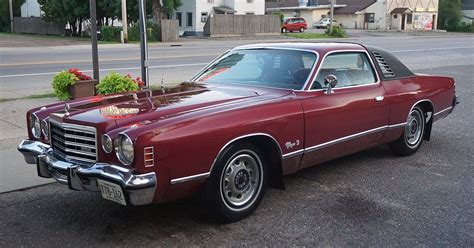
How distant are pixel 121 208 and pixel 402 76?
149 inches

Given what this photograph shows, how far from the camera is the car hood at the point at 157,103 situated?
4160 mm

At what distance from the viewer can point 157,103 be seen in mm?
4645

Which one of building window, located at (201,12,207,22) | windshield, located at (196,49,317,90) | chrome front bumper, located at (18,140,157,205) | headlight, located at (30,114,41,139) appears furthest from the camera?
building window, located at (201,12,207,22)

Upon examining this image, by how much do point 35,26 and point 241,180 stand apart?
49.5 m

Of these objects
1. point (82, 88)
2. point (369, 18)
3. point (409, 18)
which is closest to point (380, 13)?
point (369, 18)

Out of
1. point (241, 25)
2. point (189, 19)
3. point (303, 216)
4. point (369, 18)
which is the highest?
point (369, 18)

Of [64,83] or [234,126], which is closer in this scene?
[234,126]

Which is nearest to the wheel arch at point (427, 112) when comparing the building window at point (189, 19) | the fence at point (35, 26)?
the building window at point (189, 19)

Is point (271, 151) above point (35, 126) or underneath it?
underneath

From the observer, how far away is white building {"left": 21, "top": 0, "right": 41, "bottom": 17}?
57.6m

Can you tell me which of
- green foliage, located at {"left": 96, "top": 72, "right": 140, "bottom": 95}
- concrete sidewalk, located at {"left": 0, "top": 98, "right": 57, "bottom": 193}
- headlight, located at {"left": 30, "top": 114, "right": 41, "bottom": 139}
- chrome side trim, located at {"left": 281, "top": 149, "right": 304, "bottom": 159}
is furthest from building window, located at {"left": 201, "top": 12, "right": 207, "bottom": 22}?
chrome side trim, located at {"left": 281, "top": 149, "right": 304, "bottom": 159}

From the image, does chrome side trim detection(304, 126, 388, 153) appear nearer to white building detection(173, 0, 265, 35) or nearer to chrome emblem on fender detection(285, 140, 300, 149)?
chrome emblem on fender detection(285, 140, 300, 149)

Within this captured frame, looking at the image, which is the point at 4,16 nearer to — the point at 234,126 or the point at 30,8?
the point at 30,8

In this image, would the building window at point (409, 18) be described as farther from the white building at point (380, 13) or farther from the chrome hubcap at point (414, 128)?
the chrome hubcap at point (414, 128)
